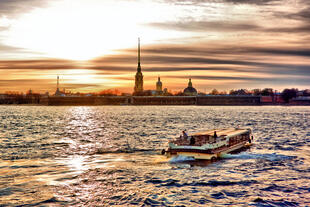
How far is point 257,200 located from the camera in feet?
77.1

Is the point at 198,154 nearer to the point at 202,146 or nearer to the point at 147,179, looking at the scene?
the point at 202,146

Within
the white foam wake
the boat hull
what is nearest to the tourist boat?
the boat hull

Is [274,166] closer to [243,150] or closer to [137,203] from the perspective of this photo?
[243,150]

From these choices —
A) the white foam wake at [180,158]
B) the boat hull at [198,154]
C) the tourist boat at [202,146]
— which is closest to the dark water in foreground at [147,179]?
the white foam wake at [180,158]

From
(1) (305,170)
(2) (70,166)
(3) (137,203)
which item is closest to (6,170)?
(2) (70,166)

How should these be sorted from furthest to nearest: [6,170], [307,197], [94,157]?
[94,157] < [6,170] < [307,197]

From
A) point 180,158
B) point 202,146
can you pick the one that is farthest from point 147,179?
point 202,146

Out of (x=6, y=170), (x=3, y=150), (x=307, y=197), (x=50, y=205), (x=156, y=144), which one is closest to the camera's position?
(x=50, y=205)

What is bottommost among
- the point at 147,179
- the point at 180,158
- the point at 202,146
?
the point at 147,179

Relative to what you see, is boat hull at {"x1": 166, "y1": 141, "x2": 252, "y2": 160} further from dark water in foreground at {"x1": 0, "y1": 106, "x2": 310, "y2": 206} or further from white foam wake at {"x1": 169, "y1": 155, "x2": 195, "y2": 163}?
dark water in foreground at {"x1": 0, "y1": 106, "x2": 310, "y2": 206}

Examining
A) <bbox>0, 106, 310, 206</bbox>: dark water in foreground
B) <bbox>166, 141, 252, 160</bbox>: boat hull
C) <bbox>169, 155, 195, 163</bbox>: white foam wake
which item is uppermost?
<bbox>166, 141, 252, 160</bbox>: boat hull

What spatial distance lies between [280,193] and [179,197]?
7195mm

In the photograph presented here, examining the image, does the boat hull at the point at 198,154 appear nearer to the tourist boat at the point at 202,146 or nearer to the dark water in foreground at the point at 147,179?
the tourist boat at the point at 202,146

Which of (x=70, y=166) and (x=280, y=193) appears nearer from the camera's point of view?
(x=280, y=193)
